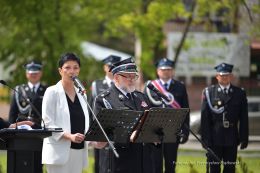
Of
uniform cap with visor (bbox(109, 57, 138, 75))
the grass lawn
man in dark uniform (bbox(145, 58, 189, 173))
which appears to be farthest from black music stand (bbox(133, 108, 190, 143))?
man in dark uniform (bbox(145, 58, 189, 173))

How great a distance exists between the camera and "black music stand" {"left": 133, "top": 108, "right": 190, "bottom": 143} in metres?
9.45

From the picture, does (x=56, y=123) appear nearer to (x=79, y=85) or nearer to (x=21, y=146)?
(x=21, y=146)

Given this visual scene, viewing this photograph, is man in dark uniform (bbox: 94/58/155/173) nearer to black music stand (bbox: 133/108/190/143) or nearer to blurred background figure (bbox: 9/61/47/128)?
black music stand (bbox: 133/108/190/143)

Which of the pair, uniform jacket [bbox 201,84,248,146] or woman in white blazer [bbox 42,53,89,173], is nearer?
woman in white blazer [bbox 42,53,89,173]

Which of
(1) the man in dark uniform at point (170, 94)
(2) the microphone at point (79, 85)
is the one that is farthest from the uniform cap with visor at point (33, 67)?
(2) the microphone at point (79, 85)

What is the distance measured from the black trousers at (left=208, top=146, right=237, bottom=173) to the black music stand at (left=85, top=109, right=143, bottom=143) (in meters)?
3.93

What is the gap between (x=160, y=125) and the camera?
31.7 feet

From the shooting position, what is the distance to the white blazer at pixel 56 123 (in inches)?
398

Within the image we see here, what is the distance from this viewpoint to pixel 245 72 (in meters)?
20.8

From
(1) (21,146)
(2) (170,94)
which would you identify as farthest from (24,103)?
(1) (21,146)

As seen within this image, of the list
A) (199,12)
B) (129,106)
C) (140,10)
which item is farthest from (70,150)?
(140,10)

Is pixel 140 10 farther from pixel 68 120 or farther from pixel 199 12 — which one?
pixel 68 120

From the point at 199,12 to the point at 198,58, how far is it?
3.88 m

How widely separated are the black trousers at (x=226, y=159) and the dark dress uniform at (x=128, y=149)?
352 cm
